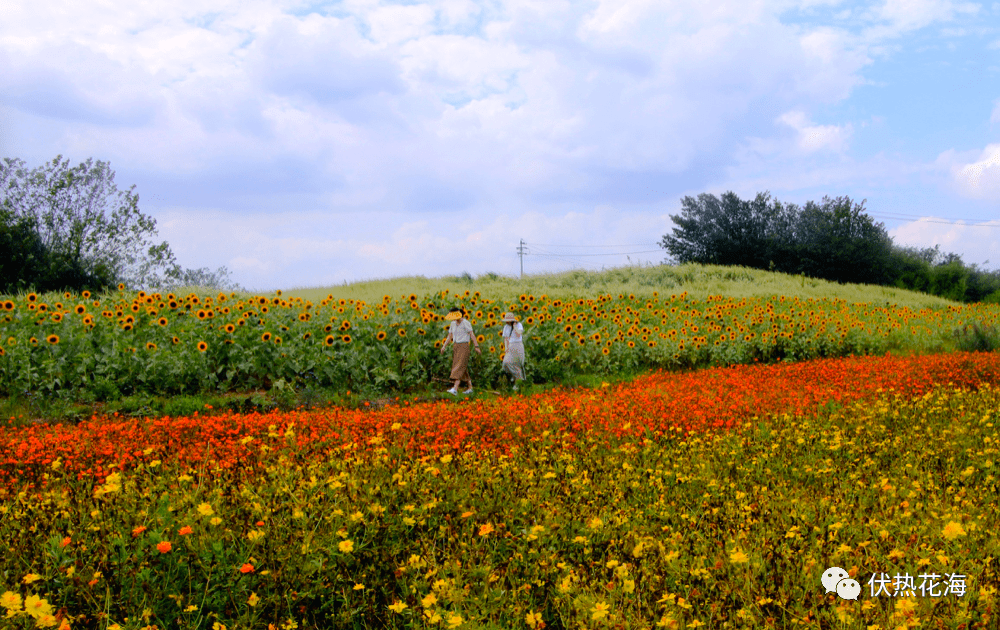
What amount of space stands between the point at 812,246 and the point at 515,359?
42.2 m

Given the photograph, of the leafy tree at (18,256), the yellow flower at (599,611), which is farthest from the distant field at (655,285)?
the yellow flower at (599,611)

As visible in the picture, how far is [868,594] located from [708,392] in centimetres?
636

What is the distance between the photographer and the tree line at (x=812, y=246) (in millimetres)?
48062

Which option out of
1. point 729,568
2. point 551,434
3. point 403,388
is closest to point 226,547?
point 729,568

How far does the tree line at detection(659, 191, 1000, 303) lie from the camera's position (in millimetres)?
48062

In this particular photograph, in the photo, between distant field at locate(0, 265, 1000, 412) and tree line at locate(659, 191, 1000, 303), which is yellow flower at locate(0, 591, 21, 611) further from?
tree line at locate(659, 191, 1000, 303)

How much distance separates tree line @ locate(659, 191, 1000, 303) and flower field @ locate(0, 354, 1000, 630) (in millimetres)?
45481

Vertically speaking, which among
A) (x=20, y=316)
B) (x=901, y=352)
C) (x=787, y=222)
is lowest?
(x=901, y=352)

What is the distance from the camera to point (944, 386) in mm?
9922

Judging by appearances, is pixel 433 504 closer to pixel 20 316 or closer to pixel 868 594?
pixel 868 594

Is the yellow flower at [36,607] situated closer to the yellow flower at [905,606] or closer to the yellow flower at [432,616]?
the yellow flower at [432,616]

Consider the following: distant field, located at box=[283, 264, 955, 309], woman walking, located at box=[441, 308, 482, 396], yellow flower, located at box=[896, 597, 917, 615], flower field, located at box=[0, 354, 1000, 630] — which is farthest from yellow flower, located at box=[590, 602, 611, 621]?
distant field, located at box=[283, 264, 955, 309]

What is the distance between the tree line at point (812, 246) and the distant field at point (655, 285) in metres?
12.9

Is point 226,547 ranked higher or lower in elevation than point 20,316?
lower
